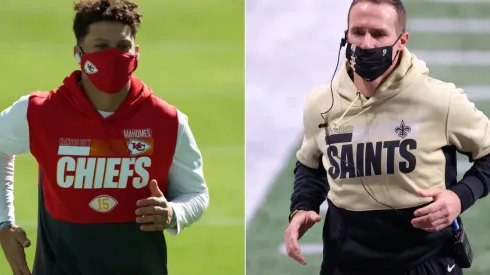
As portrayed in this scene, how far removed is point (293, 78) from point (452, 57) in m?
0.62

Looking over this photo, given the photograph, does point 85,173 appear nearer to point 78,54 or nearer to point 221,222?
point 78,54

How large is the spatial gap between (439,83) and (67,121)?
3.03 feet

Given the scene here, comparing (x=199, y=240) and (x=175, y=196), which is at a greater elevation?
(x=175, y=196)

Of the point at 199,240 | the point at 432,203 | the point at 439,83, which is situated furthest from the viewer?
the point at 199,240

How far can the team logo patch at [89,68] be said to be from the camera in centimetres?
227

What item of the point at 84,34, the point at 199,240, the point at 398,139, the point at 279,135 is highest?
the point at 84,34

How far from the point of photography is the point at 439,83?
2314 mm

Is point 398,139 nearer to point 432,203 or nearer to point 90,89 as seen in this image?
point 432,203

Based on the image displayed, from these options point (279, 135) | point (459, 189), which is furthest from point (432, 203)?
point (279, 135)

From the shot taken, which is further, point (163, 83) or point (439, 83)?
point (163, 83)

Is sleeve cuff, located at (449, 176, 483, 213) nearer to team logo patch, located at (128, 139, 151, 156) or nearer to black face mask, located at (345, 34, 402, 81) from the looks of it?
black face mask, located at (345, 34, 402, 81)

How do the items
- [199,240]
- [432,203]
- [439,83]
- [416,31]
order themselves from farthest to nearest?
1. [416,31]
2. [199,240]
3. [439,83]
4. [432,203]

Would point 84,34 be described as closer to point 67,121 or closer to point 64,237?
point 67,121

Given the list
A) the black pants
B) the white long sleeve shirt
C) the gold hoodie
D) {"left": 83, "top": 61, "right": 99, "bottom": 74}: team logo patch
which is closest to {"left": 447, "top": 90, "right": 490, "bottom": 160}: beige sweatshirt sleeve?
the gold hoodie
